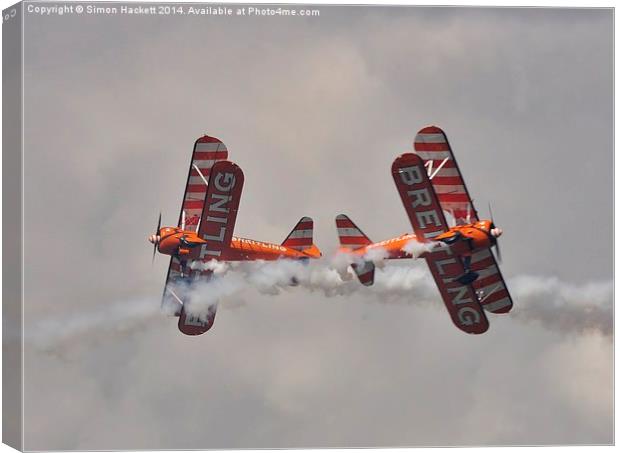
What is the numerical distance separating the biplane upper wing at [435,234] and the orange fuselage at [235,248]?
2.67 metres

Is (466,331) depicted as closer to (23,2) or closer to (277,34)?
(277,34)

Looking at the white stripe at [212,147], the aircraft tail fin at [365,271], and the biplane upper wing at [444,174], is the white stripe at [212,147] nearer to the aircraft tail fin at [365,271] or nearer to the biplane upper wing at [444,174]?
the aircraft tail fin at [365,271]

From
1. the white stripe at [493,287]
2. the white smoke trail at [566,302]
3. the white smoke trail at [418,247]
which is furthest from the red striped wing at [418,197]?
the white smoke trail at [566,302]

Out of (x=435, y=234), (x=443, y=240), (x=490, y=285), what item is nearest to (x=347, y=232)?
(x=435, y=234)

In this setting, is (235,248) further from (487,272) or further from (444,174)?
(487,272)

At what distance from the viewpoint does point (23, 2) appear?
3784cm

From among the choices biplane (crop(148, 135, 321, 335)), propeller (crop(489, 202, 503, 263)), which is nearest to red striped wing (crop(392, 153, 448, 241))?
propeller (crop(489, 202, 503, 263))

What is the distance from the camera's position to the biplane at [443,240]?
37.8 meters

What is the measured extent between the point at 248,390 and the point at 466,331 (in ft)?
15.0

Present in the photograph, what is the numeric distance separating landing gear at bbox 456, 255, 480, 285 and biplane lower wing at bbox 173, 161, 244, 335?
4.64 metres

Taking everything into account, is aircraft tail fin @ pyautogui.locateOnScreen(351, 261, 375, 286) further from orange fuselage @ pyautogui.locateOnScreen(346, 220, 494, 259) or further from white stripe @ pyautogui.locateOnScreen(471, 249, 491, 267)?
white stripe @ pyautogui.locateOnScreen(471, 249, 491, 267)

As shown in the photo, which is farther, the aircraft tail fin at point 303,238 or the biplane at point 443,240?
the aircraft tail fin at point 303,238

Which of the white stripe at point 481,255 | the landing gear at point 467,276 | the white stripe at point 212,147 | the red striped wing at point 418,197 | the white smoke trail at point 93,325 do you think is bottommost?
the white smoke trail at point 93,325

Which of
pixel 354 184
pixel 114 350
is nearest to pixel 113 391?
pixel 114 350
